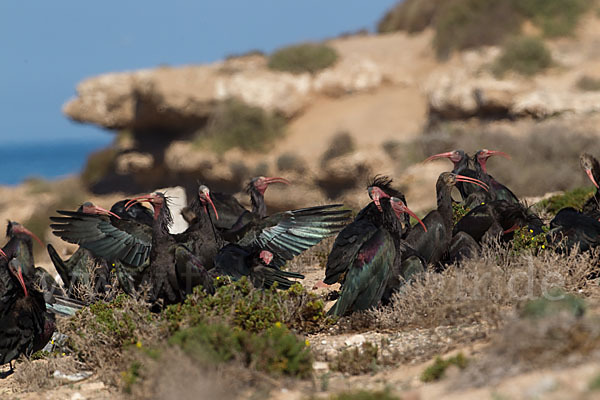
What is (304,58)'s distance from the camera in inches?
1215

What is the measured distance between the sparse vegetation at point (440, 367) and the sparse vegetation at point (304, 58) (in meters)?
26.2

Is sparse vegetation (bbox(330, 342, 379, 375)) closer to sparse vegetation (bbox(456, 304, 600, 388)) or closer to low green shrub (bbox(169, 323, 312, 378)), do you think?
low green shrub (bbox(169, 323, 312, 378))

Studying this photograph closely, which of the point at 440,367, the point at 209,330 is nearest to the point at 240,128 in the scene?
the point at 209,330

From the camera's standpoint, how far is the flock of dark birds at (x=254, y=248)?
737 centimetres

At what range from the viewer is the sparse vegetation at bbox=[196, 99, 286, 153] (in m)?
29.8

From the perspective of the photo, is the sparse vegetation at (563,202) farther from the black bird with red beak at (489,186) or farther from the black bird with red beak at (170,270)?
the black bird with red beak at (170,270)

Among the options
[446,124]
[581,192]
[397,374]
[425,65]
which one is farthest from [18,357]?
[425,65]

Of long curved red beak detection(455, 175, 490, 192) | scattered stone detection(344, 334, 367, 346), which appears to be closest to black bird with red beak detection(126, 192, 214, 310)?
scattered stone detection(344, 334, 367, 346)

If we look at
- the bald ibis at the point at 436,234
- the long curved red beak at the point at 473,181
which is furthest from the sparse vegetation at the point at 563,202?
the bald ibis at the point at 436,234

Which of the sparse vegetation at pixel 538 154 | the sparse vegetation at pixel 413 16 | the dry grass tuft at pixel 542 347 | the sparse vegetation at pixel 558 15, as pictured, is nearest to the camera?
the dry grass tuft at pixel 542 347

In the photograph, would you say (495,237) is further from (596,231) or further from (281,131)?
(281,131)

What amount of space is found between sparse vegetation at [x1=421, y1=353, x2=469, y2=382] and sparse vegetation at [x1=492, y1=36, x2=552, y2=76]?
21.2 metres

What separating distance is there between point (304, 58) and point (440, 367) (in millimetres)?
26237

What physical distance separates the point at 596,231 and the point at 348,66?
24.7 meters
